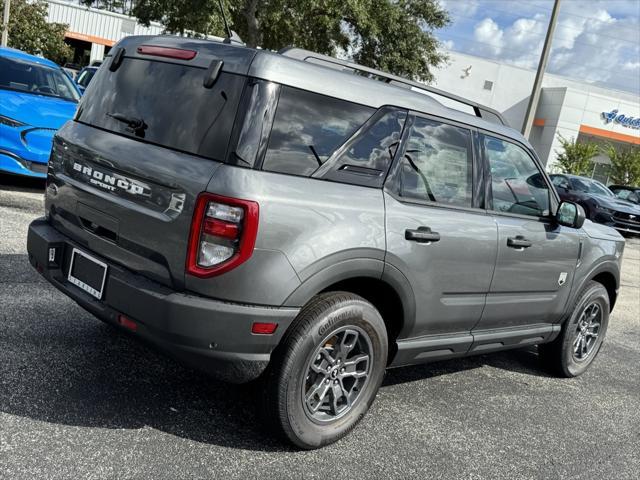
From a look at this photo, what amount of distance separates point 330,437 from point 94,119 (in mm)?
2129

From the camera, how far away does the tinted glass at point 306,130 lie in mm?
2867

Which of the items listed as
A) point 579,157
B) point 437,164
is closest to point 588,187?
point 579,157

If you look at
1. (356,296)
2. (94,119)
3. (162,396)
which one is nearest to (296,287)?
(356,296)

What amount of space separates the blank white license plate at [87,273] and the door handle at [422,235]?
5.08ft

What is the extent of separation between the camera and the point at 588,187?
1836cm

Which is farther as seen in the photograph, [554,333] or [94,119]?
[554,333]

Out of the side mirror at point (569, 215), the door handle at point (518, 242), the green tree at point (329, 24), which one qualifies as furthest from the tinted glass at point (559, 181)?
the door handle at point (518, 242)

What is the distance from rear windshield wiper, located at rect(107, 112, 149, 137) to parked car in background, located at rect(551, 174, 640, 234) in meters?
15.9

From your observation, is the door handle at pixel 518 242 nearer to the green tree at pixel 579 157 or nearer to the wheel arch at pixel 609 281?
the wheel arch at pixel 609 281

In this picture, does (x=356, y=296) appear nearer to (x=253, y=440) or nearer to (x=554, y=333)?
(x=253, y=440)

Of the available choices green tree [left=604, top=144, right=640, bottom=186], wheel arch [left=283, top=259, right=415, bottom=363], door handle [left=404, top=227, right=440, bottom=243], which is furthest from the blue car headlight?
green tree [left=604, top=144, right=640, bottom=186]

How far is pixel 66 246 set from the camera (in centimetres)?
330

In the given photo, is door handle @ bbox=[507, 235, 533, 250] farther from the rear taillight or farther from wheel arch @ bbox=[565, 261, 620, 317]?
the rear taillight

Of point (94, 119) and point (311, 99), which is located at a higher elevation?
point (311, 99)
